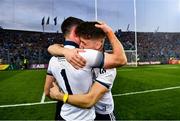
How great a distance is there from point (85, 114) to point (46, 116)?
590 centimetres

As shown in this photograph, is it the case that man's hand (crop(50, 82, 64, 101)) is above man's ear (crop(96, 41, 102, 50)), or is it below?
below

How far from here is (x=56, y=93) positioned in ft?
10.6

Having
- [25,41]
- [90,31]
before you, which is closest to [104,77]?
[90,31]

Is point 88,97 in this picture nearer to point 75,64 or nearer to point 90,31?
point 75,64

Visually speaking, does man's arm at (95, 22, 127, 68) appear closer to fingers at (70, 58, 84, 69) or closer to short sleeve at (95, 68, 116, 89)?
short sleeve at (95, 68, 116, 89)

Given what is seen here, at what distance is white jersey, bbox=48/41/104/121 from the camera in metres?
2.95

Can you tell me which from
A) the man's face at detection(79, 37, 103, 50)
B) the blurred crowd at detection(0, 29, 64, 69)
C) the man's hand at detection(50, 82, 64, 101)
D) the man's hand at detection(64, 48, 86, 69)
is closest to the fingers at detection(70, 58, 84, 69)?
the man's hand at detection(64, 48, 86, 69)

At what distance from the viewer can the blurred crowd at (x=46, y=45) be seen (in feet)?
133

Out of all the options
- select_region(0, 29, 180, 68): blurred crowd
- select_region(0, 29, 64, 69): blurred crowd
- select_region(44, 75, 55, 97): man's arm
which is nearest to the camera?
select_region(44, 75, 55, 97): man's arm

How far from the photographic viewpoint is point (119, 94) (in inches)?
492

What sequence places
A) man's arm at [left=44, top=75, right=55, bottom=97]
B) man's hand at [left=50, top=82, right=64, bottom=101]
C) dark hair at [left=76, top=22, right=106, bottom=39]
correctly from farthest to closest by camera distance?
man's arm at [left=44, top=75, right=55, bottom=97]
man's hand at [left=50, top=82, right=64, bottom=101]
dark hair at [left=76, top=22, right=106, bottom=39]

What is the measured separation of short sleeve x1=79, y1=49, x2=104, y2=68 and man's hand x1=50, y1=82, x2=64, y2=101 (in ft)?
1.35

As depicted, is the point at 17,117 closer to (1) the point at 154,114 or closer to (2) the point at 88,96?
(1) the point at 154,114

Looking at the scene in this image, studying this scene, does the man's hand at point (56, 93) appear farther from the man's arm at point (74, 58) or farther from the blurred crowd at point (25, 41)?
the blurred crowd at point (25, 41)
